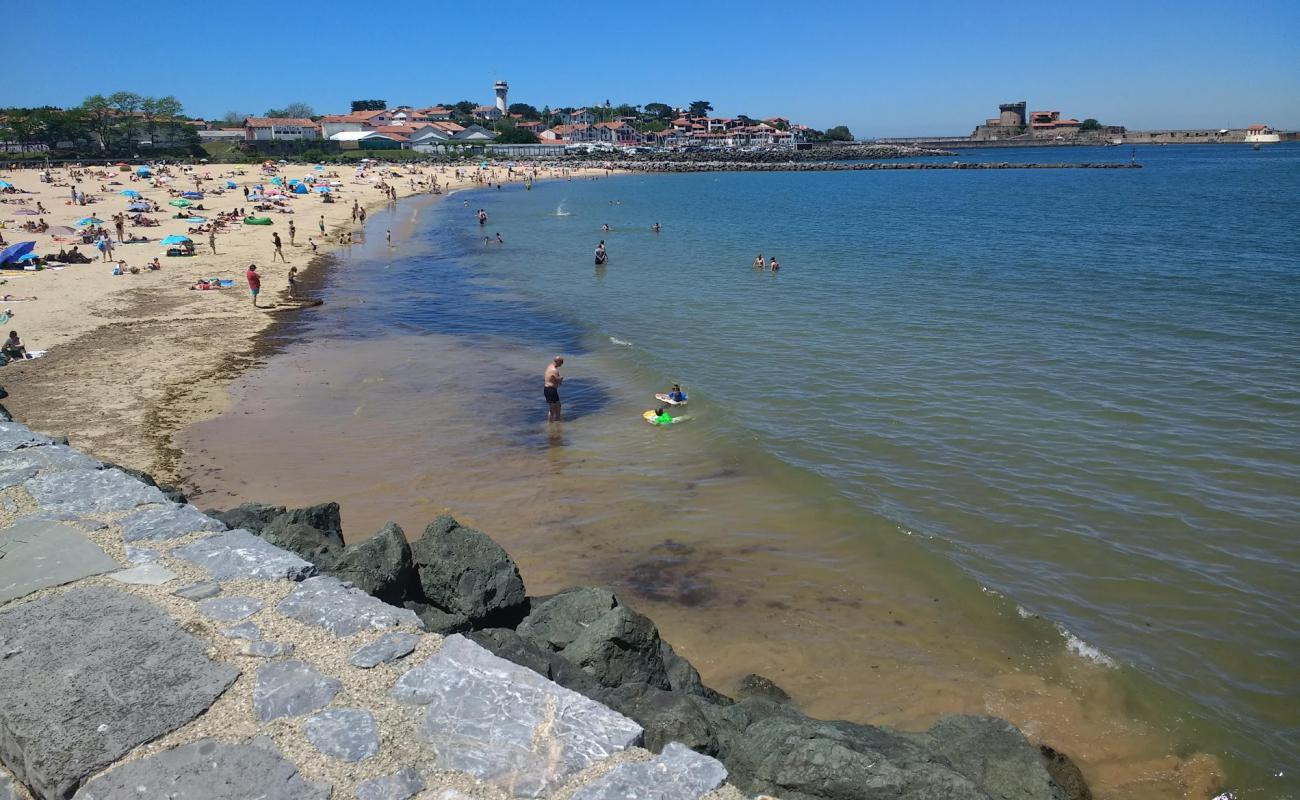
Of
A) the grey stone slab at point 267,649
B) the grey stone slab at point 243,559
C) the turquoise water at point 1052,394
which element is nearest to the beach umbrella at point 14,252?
the turquoise water at point 1052,394

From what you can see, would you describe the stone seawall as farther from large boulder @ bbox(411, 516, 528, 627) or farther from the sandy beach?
the sandy beach

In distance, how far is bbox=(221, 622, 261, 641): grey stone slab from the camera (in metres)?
5.74

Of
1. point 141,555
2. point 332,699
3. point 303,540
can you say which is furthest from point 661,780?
point 303,540

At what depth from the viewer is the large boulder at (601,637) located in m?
7.32

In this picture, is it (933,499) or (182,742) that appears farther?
(933,499)

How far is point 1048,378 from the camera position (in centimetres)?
2059

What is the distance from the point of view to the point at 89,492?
7.84 m

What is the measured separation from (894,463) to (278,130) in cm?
15097

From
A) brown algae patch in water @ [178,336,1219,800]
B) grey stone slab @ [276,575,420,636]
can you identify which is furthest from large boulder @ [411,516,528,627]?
brown algae patch in water @ [178,336,1219,800]

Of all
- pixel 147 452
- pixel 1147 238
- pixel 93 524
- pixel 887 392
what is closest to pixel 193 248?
pixel 147 452

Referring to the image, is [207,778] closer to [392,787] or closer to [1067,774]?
[392,787]

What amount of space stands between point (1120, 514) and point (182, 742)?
13.4 m

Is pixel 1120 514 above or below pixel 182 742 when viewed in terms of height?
below

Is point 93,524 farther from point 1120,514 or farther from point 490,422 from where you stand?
point 1120,514
